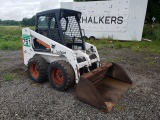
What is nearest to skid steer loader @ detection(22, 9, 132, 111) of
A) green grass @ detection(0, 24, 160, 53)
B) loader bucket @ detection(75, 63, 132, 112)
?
loader bucket @ detection(75, 63, 132, 112)

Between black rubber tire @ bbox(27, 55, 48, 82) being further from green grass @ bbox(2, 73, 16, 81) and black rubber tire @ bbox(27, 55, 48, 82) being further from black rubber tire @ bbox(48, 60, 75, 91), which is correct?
green grass @ bbox(2, 73, 16, 81)

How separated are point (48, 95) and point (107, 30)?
899 centimetres

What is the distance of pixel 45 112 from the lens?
3.08m

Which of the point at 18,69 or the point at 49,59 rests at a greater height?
the point at 49,59

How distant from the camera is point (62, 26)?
14.7 feet

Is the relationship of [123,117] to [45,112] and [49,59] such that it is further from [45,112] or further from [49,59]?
[49,59]

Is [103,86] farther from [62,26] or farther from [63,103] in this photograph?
[62,26]

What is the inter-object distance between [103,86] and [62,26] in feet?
6.56

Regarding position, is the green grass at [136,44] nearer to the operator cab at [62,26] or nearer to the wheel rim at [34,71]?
the operator cab at [62,26]

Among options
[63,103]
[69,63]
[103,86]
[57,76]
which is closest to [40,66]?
[57,76]

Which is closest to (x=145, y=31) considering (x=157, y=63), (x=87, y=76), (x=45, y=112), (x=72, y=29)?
(x=157, y=63)

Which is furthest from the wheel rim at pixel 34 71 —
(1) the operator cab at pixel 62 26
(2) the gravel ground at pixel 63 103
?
(1) the operator cab at pixel 62 26

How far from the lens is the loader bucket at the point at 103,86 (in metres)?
3.12

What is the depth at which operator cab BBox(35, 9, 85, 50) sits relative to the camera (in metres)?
4.04
